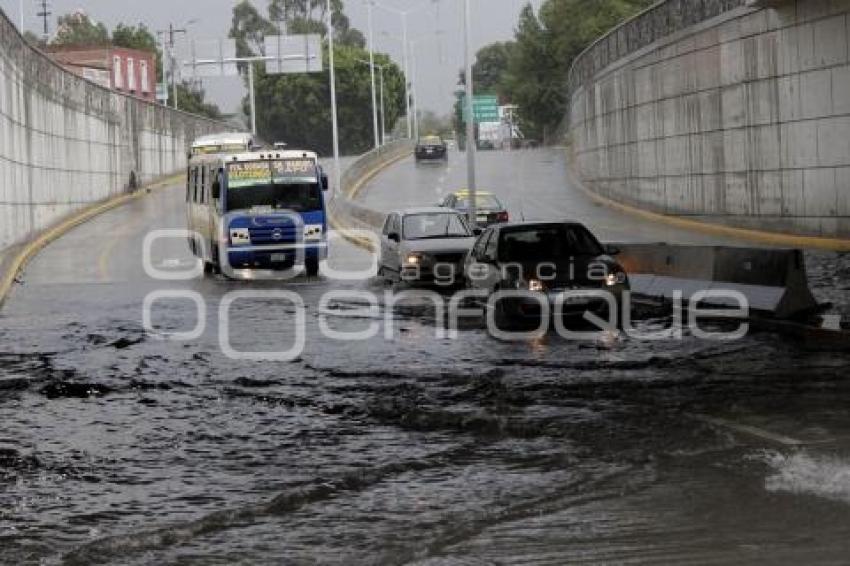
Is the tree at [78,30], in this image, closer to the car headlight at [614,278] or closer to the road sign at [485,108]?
the road sign at [485,108]

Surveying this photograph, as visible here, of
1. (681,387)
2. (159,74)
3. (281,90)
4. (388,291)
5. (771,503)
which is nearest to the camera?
(771,503)

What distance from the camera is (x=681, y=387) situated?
41.3 ft

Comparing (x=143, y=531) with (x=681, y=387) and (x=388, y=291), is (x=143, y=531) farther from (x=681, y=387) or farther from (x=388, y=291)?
(x=388, y=291)

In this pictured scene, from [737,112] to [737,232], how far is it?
355cm

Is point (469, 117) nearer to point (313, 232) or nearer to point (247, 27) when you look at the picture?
point (313, 232)

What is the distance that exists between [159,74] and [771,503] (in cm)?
14914

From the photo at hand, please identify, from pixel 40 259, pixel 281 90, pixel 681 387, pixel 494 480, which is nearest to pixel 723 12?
pixel 40 259

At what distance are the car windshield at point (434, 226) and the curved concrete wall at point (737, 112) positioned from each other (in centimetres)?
990

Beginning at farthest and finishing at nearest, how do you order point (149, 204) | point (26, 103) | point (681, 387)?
point (149, 204) < point (26, 103) < point (681, 387)

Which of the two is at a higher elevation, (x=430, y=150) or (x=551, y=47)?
(x=551, y=47)

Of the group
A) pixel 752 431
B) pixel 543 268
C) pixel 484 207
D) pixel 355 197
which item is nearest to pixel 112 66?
pixel 355 197

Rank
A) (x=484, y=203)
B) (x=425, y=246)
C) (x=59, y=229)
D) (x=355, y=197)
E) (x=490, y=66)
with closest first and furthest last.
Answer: (x=425, y=246)
(x=484, y=203)
(x=59, y=229)
(x=355, y=197)
(x=490, y=66)

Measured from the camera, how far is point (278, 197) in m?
30.2

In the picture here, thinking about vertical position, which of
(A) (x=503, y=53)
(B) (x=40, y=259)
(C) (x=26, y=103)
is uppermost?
(A) (x=503, y=53)
